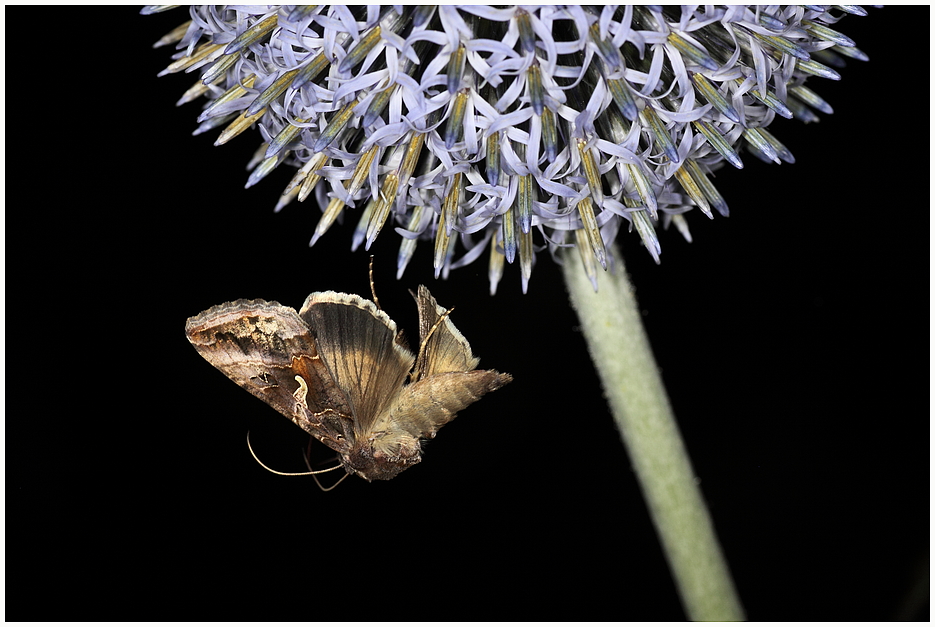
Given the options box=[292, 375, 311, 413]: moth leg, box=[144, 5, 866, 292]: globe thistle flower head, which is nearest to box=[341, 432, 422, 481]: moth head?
box=[292, 375, 311, 413]: moth leg

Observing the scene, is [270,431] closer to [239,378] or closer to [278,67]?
[239,378]

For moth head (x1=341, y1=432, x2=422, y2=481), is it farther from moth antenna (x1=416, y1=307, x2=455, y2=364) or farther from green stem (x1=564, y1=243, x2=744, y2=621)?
green stem (x1=564, y1=243, x2=744, y2=621)

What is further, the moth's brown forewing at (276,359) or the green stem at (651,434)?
the green stem at (651,434)

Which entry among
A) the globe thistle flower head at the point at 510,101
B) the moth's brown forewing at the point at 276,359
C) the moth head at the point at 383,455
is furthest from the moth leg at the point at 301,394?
the globe thistle flower head at the point at 510,101

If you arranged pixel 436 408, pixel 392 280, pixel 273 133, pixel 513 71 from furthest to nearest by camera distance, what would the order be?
pixel 392 280 < pixel 273 133 < pixel 436 408 < pixel 513 71

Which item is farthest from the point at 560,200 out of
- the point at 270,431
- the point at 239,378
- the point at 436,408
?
the point at 270,431

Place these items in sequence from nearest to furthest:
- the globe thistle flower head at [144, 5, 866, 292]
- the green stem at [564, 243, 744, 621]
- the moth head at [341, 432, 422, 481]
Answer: the globe thistle flower head at [144, 5, 866, 292], the moth head at [341, 432, 422, 481], the green stem at [564, 243, 744, 621]

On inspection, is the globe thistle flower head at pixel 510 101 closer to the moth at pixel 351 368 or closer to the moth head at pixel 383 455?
the moth at pixel 351 368
